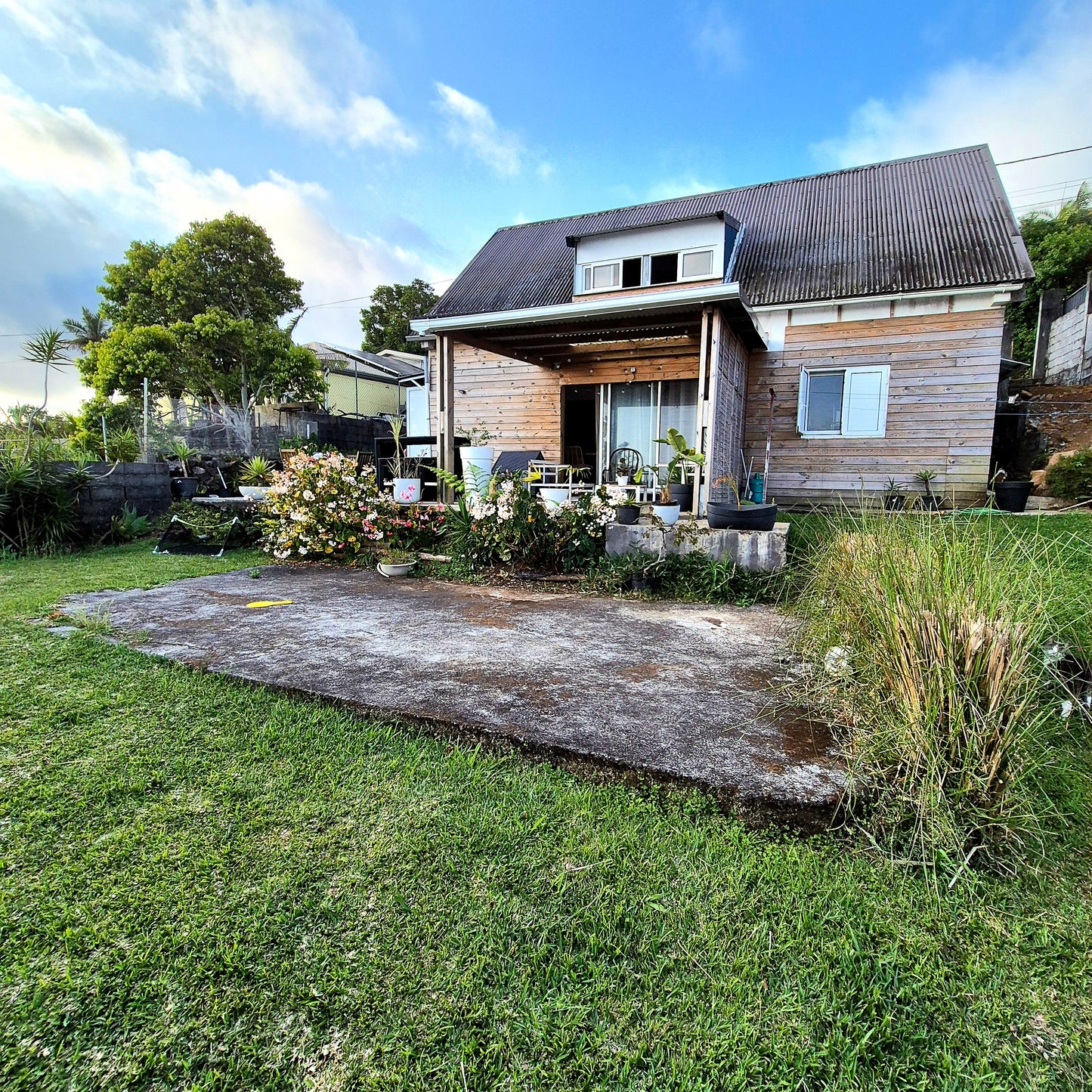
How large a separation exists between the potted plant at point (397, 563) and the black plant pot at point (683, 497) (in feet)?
8.42

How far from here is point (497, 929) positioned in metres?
1.26

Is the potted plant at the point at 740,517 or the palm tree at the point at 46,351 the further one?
the palm tree at the point at 46,351

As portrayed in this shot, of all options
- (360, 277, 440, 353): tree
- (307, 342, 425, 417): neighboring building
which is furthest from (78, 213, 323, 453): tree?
(360, 277, 440, 353): tree

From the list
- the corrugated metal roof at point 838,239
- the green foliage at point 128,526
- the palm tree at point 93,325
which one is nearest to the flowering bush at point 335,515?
the green foliage at point 128,526

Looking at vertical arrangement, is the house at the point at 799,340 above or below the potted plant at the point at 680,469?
above

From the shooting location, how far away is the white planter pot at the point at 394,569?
5.14 metres

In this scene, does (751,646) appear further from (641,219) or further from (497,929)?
(641,219)

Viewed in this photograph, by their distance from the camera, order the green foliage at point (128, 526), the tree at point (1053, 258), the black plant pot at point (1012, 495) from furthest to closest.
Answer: the tree at point (1053, 258) < the black plant pot at point (1012, 495) < the green foliage at point (128, 526)

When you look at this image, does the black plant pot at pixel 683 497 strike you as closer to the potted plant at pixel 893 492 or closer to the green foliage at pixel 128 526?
the potted plant at pixel 893 492

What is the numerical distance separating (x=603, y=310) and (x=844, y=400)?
497cm

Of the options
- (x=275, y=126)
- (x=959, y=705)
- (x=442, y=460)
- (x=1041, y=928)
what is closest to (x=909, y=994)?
(x=1041, y=928)

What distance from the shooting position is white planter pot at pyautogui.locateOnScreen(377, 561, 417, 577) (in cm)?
514

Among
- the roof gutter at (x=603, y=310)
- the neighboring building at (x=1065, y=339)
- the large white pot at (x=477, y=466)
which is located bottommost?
the large white pot at (x=477, y=466)

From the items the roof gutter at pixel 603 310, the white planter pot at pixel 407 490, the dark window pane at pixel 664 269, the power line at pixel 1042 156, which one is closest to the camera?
the roof gutter at pixel 603 310
